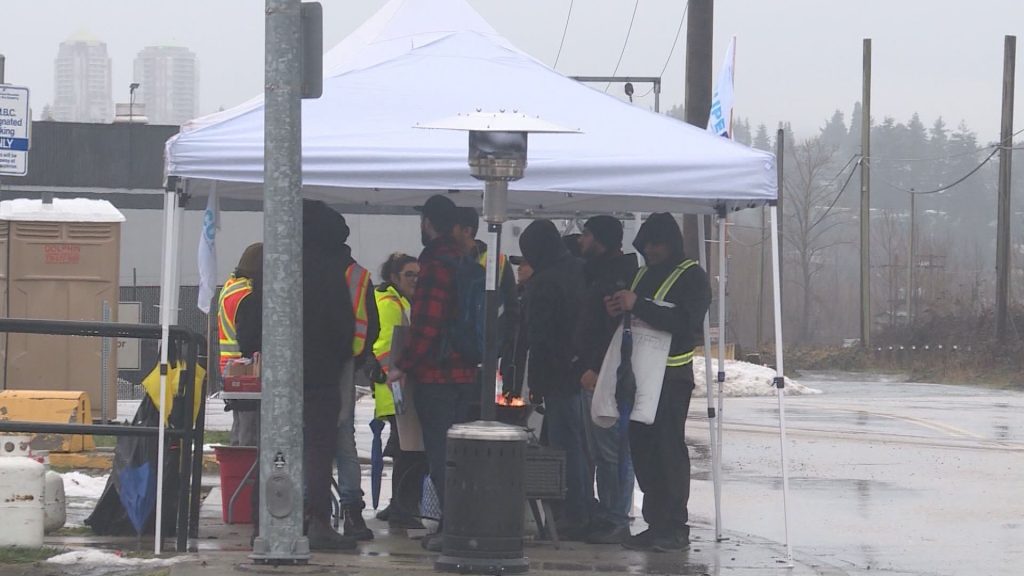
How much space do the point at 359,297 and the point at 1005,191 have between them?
33.6 meters

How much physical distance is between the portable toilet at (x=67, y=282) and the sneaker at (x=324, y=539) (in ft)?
22.5

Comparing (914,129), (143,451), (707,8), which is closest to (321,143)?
(143,451)

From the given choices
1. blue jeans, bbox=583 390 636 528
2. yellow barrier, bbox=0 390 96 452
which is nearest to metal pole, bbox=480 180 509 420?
blue jeans, bbox=583 390 636 528

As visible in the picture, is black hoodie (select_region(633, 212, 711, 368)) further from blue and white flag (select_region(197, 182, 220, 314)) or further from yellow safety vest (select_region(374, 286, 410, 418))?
blue and white flag (select_region(197, 182, 220, 314))

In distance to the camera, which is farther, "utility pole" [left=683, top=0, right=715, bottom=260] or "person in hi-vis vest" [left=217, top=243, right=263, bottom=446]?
"utility pole" [left=683, top=0, right=715, bottom=260]

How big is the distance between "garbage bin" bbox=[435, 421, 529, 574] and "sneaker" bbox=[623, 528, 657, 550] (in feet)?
4.53

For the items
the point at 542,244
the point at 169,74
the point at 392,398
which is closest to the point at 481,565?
the point at 392,398

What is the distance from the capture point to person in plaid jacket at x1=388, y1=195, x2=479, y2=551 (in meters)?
8.50

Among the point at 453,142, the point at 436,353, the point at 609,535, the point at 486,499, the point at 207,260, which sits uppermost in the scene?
the point at 453,142

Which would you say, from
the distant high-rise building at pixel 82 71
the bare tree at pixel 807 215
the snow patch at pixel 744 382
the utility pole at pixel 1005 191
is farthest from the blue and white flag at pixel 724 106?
the distant high-rise building at pixel 82 71

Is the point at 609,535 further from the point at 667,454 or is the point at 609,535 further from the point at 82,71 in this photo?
the point at 82,71

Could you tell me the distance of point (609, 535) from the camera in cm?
912

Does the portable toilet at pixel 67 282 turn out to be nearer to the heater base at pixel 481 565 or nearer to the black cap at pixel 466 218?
the black cap at pixel 466 218

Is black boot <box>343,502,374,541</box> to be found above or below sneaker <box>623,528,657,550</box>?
above
